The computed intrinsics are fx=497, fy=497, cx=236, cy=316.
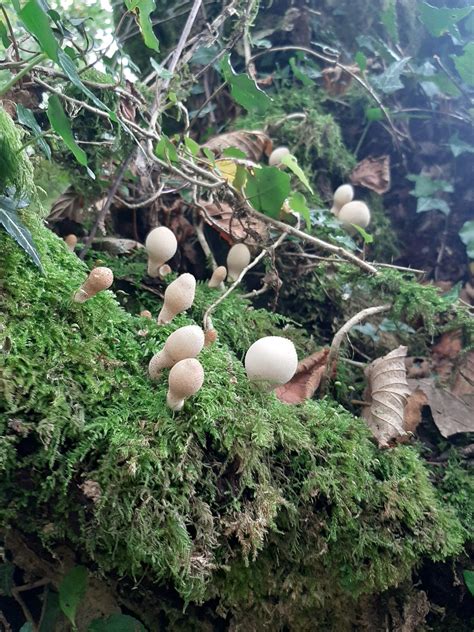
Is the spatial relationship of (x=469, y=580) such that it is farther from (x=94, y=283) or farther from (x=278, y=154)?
(x=278, y=154)

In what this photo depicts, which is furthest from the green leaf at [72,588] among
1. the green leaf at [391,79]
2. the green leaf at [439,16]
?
the green leaf at [439,16]

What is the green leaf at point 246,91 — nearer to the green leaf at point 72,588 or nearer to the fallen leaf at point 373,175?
the fallen leaf at point 373,175

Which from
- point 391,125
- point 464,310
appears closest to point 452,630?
point 464,310

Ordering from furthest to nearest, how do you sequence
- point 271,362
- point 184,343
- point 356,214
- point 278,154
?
point 278,154 → point 356,214 → point 271,362 → point 184,343

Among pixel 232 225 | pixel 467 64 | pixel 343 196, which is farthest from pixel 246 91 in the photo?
pixel 467 64

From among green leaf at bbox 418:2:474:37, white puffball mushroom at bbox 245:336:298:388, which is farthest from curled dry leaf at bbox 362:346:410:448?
green leaf at bbox 418:2:474:37

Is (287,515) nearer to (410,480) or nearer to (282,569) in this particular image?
(282,569)
